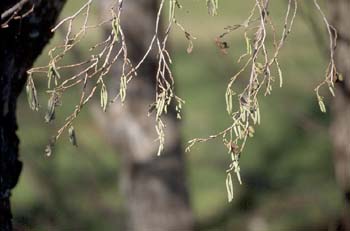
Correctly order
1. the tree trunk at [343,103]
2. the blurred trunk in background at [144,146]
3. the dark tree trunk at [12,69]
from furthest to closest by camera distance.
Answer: the blurred trunk in background at [144,146], the tree trunk at [343,103], the dark tree trunk at [12,69]

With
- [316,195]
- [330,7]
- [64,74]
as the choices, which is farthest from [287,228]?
[330,7]

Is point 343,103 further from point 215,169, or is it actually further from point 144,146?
point 215,169

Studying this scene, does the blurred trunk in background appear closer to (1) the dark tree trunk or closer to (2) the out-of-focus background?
(2) the out-of-focus background

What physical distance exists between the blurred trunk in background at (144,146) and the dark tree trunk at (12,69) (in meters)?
4.05

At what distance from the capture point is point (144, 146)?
7.73 metres

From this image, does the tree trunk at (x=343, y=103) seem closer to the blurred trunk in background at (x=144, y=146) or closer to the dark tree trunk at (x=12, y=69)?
the blurred trunk in background at (x=144, y=146)

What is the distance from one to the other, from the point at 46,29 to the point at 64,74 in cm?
914

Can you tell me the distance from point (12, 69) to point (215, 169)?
820 centimetres

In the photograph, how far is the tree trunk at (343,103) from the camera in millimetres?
5617

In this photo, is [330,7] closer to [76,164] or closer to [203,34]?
[76,164]

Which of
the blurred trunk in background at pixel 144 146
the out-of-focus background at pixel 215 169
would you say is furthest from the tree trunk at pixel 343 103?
the out-of-focus background at pixel 215 169

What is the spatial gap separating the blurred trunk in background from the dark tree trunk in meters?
4.05

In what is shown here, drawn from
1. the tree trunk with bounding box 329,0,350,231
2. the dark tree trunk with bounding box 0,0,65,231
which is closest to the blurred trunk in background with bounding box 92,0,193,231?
the tree trunk with bounding box 329,0,350,231

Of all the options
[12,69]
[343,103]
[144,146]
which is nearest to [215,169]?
[144,146]
